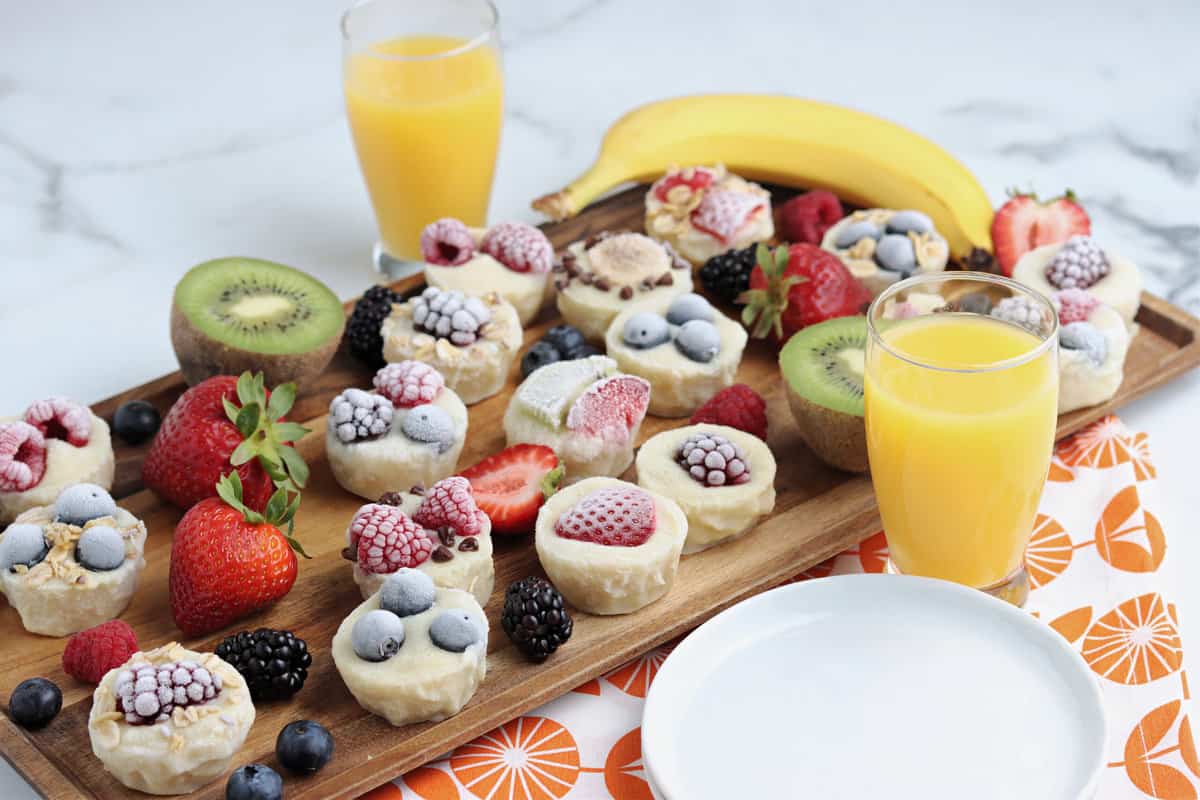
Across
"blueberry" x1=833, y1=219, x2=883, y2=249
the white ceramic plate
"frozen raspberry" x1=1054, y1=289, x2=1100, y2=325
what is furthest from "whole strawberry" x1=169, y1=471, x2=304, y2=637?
"frozen raspberry" x1=1054, y1=289, x2=1100, y2=325

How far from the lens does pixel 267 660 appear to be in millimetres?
2453

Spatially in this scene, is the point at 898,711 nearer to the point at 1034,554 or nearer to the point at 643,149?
the point at 1034,554

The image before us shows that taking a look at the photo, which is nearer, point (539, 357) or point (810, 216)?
point (539, 357)

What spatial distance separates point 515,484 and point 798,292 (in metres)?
0.81

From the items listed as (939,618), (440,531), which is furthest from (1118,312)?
(440,531)

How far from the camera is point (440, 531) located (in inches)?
104

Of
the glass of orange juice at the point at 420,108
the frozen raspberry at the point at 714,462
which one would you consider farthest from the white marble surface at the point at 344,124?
the frozen raspberry at the point at 714,462

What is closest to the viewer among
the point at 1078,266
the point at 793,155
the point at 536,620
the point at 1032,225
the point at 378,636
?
the point at 378,636

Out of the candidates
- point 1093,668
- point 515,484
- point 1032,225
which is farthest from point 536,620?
point 1032,225

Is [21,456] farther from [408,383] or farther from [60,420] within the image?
[408,383]

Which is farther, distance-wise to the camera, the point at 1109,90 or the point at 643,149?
the point at 1109,90

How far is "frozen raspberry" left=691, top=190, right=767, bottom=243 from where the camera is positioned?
11.5 ft

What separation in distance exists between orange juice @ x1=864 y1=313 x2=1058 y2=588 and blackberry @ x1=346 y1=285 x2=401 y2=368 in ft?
3.61

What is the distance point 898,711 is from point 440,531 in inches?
31.4
